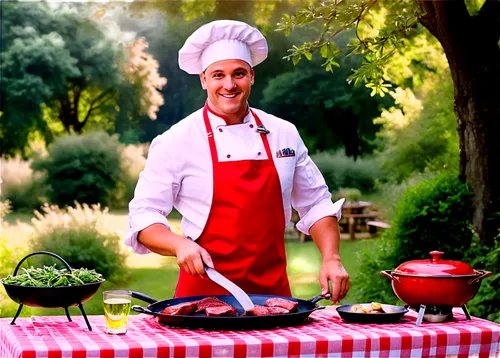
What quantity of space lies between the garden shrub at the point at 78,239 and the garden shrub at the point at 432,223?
4.28 meters

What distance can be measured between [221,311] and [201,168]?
76cm

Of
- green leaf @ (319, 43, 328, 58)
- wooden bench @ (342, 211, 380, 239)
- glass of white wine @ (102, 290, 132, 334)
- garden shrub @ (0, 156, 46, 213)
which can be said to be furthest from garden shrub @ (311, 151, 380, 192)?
glass of white wine @ (102, 290, 132, 334)

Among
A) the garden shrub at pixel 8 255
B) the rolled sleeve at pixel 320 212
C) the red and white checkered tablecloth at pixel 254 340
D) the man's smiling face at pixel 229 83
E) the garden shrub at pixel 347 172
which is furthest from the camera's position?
the garden shrub at pixel 347 172

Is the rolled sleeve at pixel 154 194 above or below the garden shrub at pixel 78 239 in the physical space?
above

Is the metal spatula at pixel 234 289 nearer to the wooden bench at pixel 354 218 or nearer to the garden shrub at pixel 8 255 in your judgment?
the garden shrub at pixel 8 255

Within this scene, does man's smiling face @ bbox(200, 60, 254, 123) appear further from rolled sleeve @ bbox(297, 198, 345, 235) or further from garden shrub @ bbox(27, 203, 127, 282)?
garden shrub @ bbox(27, 203, 127, 282)

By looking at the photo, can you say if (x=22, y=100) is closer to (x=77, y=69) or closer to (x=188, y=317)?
(x=77, y=69)

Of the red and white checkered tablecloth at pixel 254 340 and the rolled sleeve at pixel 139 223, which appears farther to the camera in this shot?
the rolled sleeve at pixel 139 223

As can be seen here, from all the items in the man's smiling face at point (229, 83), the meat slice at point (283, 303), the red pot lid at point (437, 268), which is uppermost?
the man's smiling face at point (229, 83)

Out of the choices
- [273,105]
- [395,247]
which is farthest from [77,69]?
[395,247]

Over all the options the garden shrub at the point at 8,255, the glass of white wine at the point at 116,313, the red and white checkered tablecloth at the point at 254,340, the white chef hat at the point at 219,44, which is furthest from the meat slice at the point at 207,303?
the garden shrub at the point at 8,255

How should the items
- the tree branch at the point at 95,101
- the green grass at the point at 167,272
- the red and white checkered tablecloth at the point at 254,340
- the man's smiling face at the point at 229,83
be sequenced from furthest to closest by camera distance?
the tree branch at the point at 95,101 < the green grass at the point at 167,272 < the man's smiling face at the point at 229,83 < the red and white checkered tablecloth at the point at 254,340

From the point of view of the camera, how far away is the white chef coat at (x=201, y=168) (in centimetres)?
326

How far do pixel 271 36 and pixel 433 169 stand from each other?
610cm
